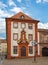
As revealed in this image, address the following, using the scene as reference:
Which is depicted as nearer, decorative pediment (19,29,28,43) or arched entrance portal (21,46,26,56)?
decorative pediment (19,29,28,43)

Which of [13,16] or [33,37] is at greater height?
[13,16]

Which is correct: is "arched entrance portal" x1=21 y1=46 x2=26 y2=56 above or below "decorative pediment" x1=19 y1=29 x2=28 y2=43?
below

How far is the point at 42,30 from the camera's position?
51125 millimetres

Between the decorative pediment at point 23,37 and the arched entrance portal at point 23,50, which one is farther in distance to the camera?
the arched entrance portal at point 23,50

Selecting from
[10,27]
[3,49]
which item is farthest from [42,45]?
[3,49]

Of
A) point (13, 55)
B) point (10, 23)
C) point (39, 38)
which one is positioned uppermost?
point (10, 23)

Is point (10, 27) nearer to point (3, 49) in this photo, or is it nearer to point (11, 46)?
point (11, 46)

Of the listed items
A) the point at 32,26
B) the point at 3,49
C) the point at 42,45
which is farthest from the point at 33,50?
the point at 3,49

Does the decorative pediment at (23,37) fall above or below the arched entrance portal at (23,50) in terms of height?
above

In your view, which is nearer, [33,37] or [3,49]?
[33,37]

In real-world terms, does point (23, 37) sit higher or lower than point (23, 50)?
higher

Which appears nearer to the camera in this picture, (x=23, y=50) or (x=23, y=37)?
(x=23, y=37)

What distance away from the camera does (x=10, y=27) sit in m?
48.1

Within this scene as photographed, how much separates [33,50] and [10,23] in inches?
341
